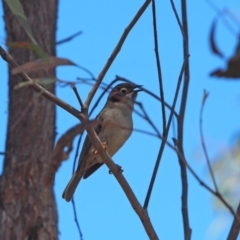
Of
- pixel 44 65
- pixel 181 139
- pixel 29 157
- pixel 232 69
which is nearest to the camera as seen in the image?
pixel 232 69

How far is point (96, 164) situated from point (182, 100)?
317 cm

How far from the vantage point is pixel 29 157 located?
6660mm

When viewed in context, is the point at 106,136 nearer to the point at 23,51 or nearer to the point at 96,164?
the point at 96,164

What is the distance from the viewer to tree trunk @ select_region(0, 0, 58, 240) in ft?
20.8

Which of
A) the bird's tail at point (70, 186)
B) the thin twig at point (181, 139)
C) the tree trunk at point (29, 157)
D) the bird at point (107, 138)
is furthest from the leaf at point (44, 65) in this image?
the tree trunk at point (29, 157)

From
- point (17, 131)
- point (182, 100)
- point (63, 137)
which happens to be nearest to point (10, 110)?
point (17, 131)

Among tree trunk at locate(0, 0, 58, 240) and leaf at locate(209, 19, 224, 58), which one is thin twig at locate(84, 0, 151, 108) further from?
tree trunk at locate(0, 0, 58, 240)

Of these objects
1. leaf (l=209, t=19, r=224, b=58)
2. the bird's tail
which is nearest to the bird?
the bird's tail

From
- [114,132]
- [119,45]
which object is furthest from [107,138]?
[119,45]

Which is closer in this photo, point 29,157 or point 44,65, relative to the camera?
point 44,65

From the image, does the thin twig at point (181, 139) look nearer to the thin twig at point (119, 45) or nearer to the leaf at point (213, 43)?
the thin twig at point (119, 45)

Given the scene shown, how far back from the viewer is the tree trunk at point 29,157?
20.8ft

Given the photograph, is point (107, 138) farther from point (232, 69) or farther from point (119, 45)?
point (232, 69)

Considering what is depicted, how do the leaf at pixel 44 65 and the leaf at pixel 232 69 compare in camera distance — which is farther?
the leaf at pixel 44 65
